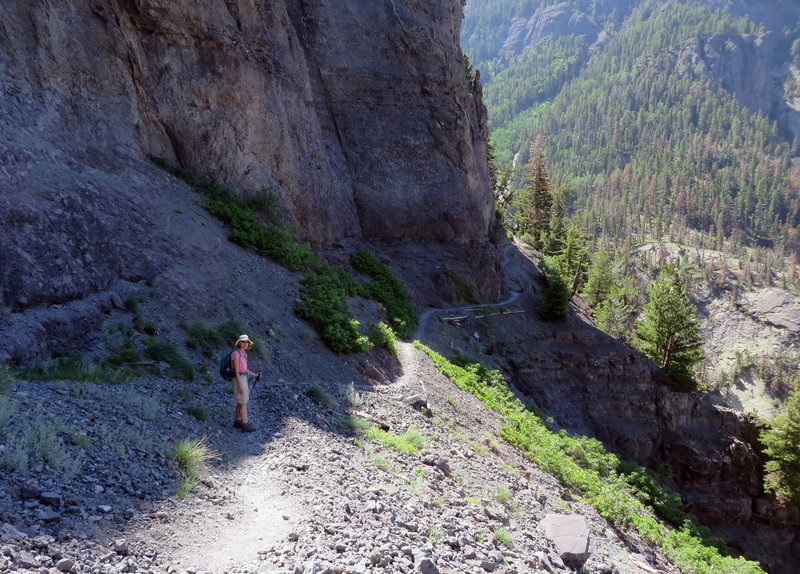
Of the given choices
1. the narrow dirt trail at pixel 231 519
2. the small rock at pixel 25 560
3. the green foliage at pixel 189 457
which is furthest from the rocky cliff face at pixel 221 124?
the small rock at pixel 25 560

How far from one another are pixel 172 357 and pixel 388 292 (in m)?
14.5

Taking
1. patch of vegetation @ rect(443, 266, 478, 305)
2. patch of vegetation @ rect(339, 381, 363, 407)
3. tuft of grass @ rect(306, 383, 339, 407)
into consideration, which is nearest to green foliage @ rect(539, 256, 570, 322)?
patch of vegetation @ rect(443, 266, 478, 305)

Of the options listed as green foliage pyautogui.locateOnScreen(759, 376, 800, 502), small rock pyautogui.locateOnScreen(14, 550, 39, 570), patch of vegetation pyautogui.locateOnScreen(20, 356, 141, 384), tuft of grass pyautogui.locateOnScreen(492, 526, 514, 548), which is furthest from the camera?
green foliage pyautogui.locateOnScreen(759, 376, 800, 502)

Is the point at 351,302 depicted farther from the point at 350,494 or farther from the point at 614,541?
the point at 350,494

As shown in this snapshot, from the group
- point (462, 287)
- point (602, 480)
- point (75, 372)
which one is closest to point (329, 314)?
point (75, 372)

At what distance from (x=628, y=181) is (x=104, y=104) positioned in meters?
208

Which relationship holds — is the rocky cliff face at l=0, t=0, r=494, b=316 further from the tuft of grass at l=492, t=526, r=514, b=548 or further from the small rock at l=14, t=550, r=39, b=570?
the tuft of grass at l=492, t=526, r=514, b=548

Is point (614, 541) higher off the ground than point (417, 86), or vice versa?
point (417, 86)

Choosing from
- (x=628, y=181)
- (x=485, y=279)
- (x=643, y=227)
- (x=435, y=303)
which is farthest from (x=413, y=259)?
(x=628, y=181)

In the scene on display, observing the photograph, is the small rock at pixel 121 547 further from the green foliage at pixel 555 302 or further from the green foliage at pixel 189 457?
the green foliage at pixel 555 302

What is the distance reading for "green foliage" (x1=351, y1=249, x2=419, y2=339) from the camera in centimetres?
2134

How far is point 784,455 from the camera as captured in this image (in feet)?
99.4

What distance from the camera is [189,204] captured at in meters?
16.3

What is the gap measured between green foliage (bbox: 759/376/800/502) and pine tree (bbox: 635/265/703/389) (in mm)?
5356
